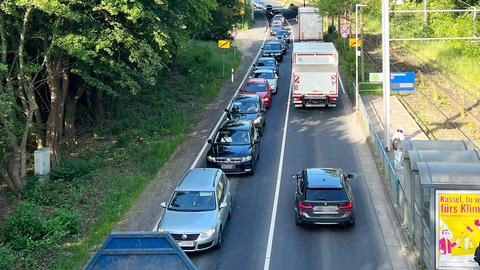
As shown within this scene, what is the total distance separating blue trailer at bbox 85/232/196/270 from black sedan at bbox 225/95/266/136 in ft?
66.1

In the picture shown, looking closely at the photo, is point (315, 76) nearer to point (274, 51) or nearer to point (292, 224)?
point (292, 224)

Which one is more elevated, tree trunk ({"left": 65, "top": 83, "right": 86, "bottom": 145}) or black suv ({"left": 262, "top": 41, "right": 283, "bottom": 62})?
black suv ({"left": 262, "top": 41, "right": 283, "bottom": 62})

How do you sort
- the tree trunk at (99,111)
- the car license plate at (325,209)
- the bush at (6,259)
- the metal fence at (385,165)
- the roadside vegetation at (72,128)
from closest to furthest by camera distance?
the bush at (6,259) < the roadside vegetation at (72,128) < the car license plate at (325,209) < the metal fence at (385,165) < the tree trunk at (99,111)

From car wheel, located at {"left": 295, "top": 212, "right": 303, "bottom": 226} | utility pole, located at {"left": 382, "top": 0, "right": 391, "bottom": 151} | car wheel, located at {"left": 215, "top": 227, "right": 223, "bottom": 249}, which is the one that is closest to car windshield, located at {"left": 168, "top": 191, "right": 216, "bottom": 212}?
car wheel, located at {"left": 215, "top": 227, "right": 223, "bottom": 249}

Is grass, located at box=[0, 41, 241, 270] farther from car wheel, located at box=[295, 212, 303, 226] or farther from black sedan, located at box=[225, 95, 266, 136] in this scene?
car wheel, located at box=[295, 212, 303, 226]

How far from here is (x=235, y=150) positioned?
22672 millimetres

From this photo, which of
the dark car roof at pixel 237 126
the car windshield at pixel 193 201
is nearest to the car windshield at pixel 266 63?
the dark car roof at pixel 237 126

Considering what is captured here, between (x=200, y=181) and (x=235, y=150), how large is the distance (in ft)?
17.1

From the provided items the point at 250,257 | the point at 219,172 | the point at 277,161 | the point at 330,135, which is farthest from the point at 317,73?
the point at 250,257

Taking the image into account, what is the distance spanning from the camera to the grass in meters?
15.9

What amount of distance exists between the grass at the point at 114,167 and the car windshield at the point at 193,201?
2.15 m

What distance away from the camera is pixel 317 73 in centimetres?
3266

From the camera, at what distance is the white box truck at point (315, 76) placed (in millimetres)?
32281

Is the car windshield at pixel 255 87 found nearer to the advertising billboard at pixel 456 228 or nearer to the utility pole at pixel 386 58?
the utility pole at pixel 386 58
